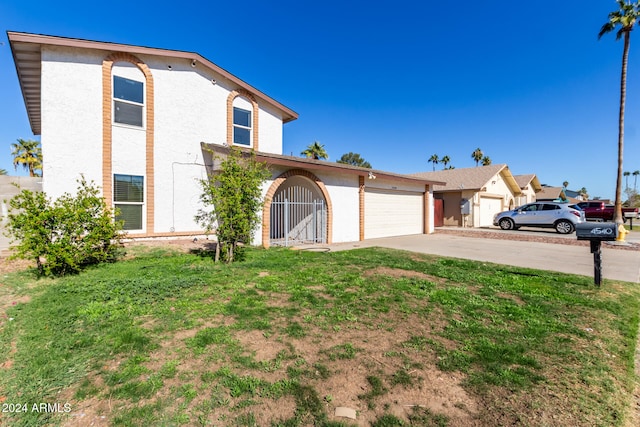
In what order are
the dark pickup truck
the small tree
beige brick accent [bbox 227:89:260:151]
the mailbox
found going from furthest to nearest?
the dark pickup truck < beige brick accent [bbox 227:89:260:151] < the small tree < the mailbox

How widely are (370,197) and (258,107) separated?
23.3ft

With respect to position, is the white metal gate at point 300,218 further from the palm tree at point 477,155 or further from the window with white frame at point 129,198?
the palm tree at point 477,155

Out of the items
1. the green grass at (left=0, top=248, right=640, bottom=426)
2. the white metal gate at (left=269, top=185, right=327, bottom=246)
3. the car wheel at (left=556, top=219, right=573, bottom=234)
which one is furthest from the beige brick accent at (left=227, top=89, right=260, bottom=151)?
the car wheel at (left=556, top=219, right=573, bottom=234)

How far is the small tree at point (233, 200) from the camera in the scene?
7.20 meters

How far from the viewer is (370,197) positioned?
14648 mm

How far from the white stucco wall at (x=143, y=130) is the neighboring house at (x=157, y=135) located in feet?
0.10

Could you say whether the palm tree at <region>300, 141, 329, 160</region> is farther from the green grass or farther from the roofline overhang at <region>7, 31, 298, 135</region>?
the green grass

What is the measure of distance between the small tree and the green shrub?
2336 millimetres

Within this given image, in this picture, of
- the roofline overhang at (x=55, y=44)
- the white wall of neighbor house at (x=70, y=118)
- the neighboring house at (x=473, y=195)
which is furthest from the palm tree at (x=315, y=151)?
the white wall of neighbor house at (x=70, y=118)

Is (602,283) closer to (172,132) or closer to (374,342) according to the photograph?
(374,342)

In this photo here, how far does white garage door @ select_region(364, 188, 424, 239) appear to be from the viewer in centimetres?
1466

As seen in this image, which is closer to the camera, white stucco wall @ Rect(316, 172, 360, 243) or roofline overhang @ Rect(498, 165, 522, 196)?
white stucco wall @ Rect(316, 172, 360, 243)

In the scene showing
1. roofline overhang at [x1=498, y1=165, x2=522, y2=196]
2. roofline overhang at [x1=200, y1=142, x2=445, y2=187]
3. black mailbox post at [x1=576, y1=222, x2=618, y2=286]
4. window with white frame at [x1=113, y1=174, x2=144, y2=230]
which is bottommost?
black mailbox post at [x1=576, y1=222, x2=618, y2=286]

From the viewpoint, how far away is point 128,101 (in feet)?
32.7
